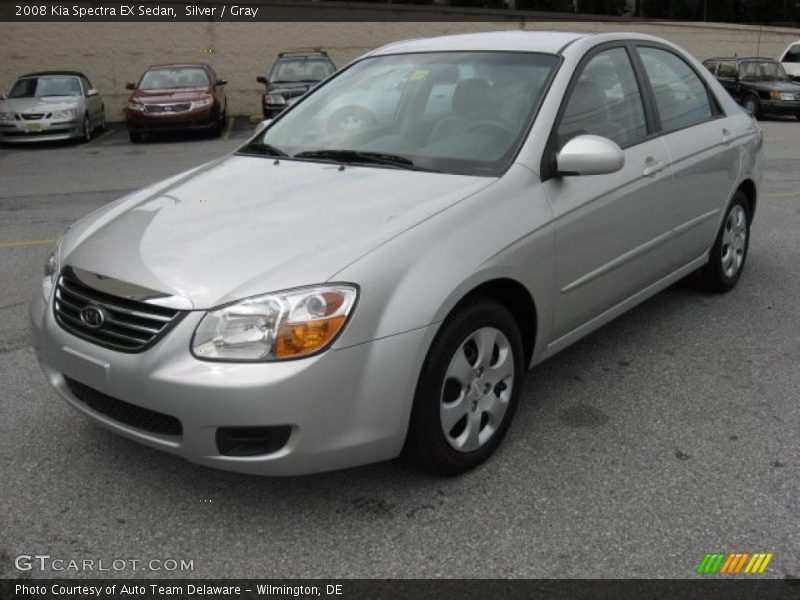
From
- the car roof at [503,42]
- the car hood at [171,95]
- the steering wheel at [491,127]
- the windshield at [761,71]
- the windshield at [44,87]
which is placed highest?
the car roof at [503,42]

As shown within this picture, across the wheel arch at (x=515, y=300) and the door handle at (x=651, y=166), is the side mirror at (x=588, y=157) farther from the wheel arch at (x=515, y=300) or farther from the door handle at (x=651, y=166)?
the door handle at (x=651, y=166)

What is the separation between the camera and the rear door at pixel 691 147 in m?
4.42

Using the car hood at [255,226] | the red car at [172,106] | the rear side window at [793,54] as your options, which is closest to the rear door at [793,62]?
the rear side window at [793,54]

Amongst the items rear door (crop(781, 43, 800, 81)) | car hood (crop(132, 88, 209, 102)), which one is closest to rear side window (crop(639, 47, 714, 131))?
car hood (crop(132, 88, 209, 102))

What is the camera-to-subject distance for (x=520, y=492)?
3066mm

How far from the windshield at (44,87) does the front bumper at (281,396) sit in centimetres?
1573

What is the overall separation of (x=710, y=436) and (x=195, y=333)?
215 centimetres

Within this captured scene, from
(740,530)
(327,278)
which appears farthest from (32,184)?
(740,530)

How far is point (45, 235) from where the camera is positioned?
745cm

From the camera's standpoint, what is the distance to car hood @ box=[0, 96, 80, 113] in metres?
15.9

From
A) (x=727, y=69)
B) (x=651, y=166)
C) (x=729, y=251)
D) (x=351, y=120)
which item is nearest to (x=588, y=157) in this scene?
(x=651, y=166)

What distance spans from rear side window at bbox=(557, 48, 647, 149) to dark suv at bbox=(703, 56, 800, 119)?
1855 cm
